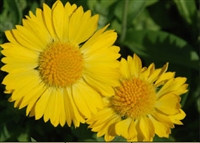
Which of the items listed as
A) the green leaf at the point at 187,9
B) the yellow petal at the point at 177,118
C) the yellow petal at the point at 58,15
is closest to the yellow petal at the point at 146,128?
the yellow petal at the point at 177,118

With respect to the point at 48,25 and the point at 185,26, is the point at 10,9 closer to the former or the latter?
the point at 48,25

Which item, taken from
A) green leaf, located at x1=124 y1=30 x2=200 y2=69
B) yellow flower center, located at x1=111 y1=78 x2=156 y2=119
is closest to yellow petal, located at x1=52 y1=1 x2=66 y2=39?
yellow flower center, located at x1=111 y1=78 x2=156 y2=119

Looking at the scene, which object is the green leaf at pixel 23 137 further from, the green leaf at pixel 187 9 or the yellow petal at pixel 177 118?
the green leaf at pixel 187 9

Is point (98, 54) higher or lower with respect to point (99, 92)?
higher

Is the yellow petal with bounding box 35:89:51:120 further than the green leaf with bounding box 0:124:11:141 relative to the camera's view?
No

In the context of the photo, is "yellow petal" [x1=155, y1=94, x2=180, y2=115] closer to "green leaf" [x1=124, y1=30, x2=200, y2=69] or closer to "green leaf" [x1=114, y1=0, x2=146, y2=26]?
"green leaf" [x1=124, y1=30, x2=200, y2=69]

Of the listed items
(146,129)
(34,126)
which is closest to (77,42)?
(146,129)

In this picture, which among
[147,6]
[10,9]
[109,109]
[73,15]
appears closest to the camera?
[73,15]

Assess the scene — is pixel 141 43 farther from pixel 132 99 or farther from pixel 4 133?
pixel 4 133
